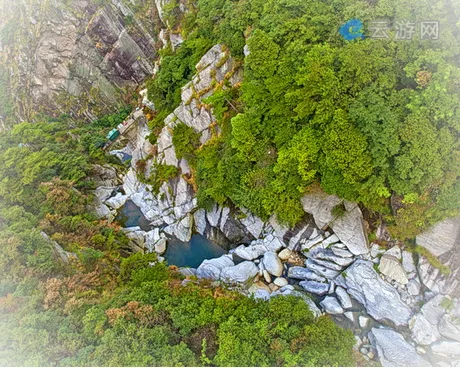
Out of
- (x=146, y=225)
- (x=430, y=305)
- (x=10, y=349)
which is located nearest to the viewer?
(x=10, y=349)

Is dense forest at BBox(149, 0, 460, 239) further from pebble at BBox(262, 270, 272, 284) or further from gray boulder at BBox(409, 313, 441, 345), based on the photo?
gray boulder at BBox(409, 313, 441, 345)

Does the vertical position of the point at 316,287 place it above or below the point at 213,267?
below

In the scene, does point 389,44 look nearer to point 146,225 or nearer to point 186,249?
point 186,249

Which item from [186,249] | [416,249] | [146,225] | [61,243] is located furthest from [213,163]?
[416,249]

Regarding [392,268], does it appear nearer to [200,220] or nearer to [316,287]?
[316,287]

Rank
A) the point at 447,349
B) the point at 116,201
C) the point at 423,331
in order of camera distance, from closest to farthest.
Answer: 1. the point at 447,349
2. the point at 423,331
3. the point at 116,201

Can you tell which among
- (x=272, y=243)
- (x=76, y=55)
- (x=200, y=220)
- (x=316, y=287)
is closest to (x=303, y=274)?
(x=316, y=287)

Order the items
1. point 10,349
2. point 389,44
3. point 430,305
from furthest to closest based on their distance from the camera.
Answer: point 430,305 < point 389,44 < point 10,349

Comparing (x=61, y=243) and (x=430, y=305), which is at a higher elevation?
(x=61, y=243)
